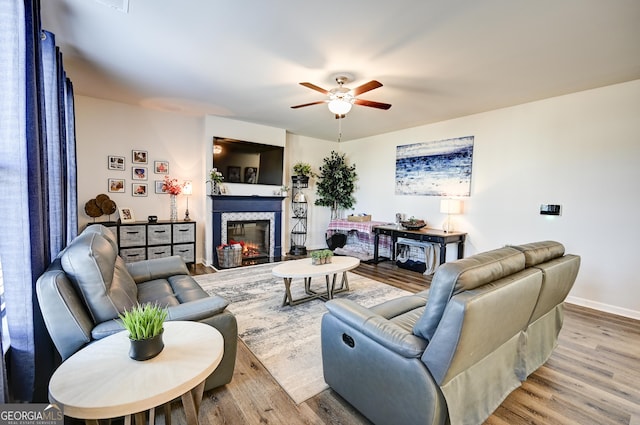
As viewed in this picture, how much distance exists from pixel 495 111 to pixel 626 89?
140cm

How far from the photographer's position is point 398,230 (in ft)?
16.9

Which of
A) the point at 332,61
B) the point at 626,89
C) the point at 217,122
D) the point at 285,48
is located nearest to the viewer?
the point at 285,48

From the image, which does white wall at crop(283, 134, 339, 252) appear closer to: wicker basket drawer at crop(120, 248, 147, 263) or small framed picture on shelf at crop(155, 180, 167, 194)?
small framed picture on shelf at crop(155, 180, 167, 194)

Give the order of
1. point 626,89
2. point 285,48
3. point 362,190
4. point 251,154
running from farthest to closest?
1. point 362,190
2. point 251,154
3. point 626,89
4. point 285,48

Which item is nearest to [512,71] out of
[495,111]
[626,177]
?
[495,111]

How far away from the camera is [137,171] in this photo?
483 cm

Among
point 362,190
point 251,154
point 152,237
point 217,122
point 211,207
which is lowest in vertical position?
point 152,237

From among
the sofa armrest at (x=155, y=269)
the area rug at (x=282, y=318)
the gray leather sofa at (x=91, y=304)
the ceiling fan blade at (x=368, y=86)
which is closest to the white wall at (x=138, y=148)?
the area rug at (x=282, y=318)

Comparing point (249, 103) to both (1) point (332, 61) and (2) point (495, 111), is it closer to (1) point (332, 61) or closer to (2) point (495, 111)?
(1) point (332, 61)

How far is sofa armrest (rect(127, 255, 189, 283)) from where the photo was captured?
113 inches

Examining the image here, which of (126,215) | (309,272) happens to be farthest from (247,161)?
(309,272)

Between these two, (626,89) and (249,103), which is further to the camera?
(249,103)

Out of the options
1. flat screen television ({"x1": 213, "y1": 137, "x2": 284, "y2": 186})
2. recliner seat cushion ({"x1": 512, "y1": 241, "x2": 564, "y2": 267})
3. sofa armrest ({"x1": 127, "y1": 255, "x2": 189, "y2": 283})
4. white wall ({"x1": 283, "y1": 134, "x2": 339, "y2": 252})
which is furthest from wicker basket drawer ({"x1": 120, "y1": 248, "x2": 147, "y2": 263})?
recliner seat cushion ({"x1": 512, "y1": 241, "x2": 564, "y2": 267})

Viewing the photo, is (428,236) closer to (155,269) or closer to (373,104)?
(373,104)
